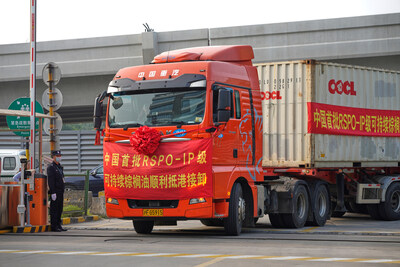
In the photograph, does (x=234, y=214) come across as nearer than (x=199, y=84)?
No

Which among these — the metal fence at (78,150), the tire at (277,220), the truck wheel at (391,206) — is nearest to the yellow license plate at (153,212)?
the tire at (277,220)

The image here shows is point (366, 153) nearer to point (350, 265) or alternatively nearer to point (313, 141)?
point (313, 141)

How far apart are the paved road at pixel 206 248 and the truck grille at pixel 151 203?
23.8 inches

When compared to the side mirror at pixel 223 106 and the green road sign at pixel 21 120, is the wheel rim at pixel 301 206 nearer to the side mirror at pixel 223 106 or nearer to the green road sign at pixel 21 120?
the side mirror at pixel 223 106

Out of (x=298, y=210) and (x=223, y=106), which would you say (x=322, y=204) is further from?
(x=223, y=106)

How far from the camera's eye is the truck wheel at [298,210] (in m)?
16.2

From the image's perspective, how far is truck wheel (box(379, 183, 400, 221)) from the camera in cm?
1950

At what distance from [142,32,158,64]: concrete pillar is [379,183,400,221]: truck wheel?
14836mm

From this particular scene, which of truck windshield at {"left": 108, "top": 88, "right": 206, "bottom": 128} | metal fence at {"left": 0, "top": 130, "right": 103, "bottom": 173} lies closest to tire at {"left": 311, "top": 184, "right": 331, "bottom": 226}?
truck windshield at {"left": 108, "top": 88, "right": 206, "bottom": 128}

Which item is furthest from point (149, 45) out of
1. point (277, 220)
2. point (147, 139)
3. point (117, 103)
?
point (147, 139)

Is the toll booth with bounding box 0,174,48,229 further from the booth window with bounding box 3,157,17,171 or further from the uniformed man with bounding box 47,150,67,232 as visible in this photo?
the booth window with bounding box 3,157,17,171

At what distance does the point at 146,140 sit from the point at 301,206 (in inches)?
197

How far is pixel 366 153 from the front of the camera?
1856cm

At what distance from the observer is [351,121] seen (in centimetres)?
1798
